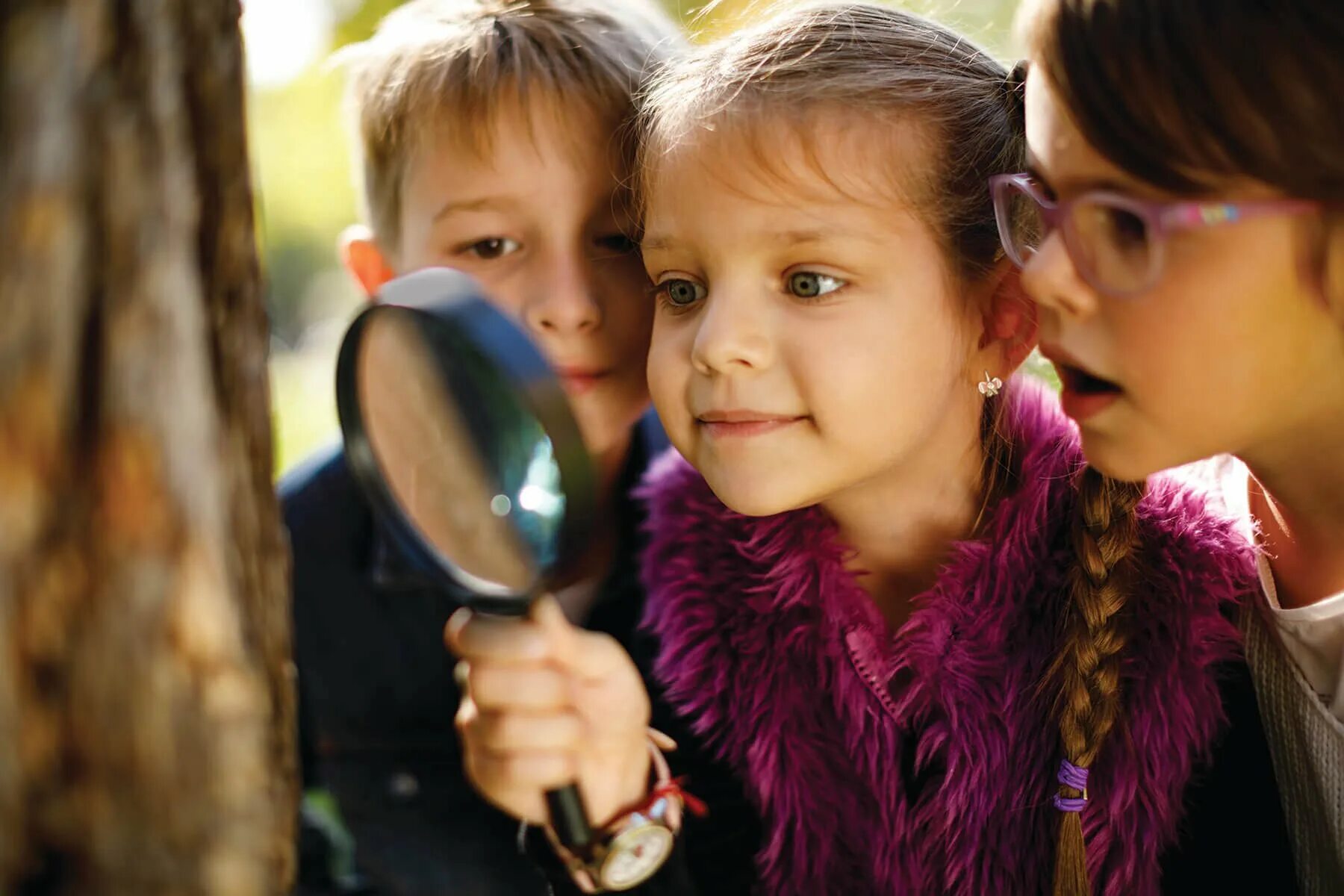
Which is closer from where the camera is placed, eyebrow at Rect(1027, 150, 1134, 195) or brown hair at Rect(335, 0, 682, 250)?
eyebrow at Rect(1027, 150, 1134, 195)

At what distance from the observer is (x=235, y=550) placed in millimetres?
921

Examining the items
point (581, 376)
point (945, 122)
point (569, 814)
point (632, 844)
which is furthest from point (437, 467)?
point (945, 122)

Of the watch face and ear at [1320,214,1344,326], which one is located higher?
ear at [1320,214,1344,326]

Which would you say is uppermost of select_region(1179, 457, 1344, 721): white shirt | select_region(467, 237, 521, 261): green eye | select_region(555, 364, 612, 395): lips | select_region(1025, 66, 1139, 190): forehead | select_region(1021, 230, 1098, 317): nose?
select_region(1025, 66, 1139, 190): forehead

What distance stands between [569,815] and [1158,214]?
93 cm

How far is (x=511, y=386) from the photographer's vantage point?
1080 millimetres

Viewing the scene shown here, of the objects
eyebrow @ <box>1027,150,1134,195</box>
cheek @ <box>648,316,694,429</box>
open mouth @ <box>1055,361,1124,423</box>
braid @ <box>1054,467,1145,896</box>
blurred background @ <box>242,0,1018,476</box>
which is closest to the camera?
eyebrow @ <box>1027,150,1134,195</box>

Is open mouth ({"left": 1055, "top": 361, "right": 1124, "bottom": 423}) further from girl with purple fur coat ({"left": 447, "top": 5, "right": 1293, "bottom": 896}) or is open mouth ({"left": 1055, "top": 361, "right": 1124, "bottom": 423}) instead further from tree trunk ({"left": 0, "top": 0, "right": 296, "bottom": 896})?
tree trunk ({"left": 0, "top": 0, "right": 296, "bottom": 896})

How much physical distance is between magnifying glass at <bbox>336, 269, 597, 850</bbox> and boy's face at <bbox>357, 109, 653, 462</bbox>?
2.00 ft

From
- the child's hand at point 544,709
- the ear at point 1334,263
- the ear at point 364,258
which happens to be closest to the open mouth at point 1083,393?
the ear at point 1334,263

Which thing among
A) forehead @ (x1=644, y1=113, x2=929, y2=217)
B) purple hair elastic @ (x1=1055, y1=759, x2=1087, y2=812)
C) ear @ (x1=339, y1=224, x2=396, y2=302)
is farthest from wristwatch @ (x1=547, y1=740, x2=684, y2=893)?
ear @ (x1=339, y1=224, x2=396, y2=302)

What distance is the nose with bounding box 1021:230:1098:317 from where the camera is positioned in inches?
52.9

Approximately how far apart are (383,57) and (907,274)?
1126 mm

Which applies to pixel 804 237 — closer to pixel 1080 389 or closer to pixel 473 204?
pixel 1080 389
